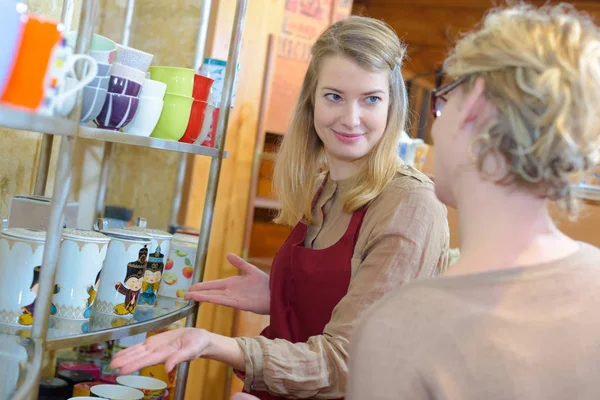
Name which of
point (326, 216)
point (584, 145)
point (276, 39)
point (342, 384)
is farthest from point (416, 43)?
point (584, 145)

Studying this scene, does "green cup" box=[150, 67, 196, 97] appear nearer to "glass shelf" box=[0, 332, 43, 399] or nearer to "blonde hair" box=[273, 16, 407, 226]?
"blonde hair" box=[273, 16, 407, 226]

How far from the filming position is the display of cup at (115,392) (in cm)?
149

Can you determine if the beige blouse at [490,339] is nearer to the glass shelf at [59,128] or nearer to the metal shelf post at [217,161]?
the glass shelf at [59,128]

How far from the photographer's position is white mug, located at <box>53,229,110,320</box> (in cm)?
128

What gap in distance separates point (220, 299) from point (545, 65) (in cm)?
103

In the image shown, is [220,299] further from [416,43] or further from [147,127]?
[416,43]

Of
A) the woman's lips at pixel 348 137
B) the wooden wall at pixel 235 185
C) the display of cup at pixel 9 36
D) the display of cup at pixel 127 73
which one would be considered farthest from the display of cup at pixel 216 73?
A: the wooden wall at pixel 235 185

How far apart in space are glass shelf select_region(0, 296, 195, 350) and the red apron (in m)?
0.23

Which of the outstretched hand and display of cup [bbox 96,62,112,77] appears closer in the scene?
display of cup [bbox 96,62,112,77]

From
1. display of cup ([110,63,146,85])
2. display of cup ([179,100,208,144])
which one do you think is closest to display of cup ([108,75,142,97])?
display of cup ([110,63,146,85])

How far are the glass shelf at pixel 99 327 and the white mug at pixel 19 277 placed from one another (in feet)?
0.08

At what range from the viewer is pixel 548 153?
0.89 m

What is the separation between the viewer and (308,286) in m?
1.63

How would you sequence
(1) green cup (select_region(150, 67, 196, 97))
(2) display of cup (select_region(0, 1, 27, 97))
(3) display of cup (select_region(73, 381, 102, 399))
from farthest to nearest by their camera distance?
(3) display of cup (select_region(73, 381, 102, 399))
(1) green cup (select_region(150, 67, 196, 97))
(2) display of cup (select_region(0, 1, 27, 97))
